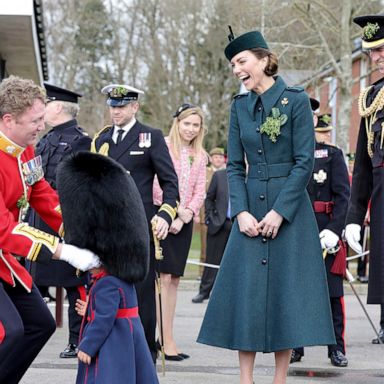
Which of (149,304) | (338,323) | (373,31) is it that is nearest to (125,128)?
(149,304)

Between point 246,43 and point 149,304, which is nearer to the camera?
point 246,43

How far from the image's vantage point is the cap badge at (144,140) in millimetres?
7238

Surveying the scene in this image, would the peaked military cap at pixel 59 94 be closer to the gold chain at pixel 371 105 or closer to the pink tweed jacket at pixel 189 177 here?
the pink tweed jacket at pixel 189 177

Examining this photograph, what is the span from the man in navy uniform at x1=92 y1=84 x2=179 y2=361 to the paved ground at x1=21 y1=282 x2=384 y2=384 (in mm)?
504

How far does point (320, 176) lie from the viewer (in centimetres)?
807

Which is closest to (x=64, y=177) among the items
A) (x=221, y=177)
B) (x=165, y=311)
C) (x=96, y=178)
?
(x=96, y=178)

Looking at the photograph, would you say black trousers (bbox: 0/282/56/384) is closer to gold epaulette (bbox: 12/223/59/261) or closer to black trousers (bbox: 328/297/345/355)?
gold epaulette (bbox: 12/223/59/261)

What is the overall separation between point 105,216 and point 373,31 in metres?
1.87

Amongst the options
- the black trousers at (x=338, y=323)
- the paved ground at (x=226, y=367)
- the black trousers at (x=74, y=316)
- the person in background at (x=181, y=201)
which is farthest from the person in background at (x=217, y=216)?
the black trousers at (x=338, y=323)

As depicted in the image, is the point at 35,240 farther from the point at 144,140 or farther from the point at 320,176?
the point at 320,176

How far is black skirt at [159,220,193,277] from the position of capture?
823cm

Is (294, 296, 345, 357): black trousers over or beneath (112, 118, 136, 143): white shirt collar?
beneath

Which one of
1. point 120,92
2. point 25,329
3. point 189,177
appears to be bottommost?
point 25,329

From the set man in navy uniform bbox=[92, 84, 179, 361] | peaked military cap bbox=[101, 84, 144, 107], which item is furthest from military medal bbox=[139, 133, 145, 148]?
peaked military cap bbox=[101, 84, 144, 107]
